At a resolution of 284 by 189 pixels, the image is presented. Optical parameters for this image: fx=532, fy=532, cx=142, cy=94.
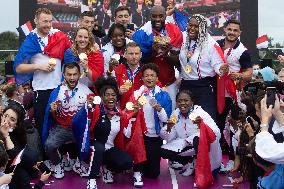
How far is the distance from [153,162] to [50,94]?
145cm

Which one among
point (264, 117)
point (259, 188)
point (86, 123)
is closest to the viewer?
point (264, 117)

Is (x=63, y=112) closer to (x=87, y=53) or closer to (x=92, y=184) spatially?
(x=87, y=53)

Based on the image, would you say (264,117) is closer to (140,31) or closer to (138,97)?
(138,97)

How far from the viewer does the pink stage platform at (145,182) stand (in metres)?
5.91

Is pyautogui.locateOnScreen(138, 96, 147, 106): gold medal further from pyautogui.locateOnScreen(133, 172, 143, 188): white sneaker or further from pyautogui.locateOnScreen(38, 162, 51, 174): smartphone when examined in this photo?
pyautogui.locateOnScreen(38, 162, 51, 174): smartphone

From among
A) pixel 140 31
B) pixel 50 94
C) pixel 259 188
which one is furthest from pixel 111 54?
pixel 259 188

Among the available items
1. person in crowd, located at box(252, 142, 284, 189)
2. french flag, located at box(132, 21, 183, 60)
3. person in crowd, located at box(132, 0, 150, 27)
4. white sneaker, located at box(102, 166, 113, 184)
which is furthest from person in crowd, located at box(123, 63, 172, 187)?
person in crowd, located at box(132, 0, 150, 27)

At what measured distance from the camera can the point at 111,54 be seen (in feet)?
21.7

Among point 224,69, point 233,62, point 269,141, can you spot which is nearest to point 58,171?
point 224,69

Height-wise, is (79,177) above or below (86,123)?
below

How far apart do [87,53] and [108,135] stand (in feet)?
3.42

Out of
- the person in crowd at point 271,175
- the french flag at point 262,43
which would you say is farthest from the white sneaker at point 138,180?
the french flag at point 262,43

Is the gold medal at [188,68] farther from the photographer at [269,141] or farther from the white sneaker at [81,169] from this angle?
the photographer at [269,141]

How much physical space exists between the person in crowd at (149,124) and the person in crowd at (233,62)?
2.71 ft
